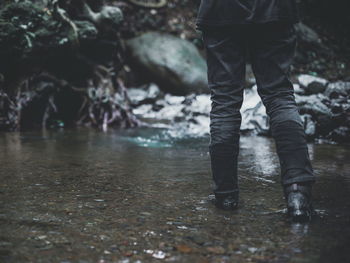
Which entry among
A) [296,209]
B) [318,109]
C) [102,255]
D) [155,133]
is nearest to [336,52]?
[318,109]

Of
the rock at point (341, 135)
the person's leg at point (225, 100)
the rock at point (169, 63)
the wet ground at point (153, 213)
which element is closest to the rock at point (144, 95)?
the rock at point (169, 63)

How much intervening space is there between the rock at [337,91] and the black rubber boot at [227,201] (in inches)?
188

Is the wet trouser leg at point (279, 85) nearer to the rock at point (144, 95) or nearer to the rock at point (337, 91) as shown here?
the rock at point (337, 91)

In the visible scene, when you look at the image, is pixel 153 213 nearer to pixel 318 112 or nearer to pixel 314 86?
pixel 318 112

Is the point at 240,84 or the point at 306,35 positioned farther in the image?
the point at 306,35

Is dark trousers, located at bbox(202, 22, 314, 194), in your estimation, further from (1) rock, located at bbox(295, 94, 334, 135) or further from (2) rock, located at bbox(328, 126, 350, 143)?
(1) rock, located at bbox(295, 94, 334, 135)

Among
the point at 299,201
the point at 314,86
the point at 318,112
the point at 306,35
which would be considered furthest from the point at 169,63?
the point at 299,201

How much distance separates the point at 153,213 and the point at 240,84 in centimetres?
85

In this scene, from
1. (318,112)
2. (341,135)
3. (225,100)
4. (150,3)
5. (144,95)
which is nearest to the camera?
(225,100)

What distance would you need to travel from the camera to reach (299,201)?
6.45 ft

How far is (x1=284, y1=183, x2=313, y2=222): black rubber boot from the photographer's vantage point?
194cm

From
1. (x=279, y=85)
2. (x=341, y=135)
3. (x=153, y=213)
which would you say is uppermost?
(x=279, y=85)

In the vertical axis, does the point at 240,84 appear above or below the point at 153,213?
above

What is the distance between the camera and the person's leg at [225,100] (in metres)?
2.24
